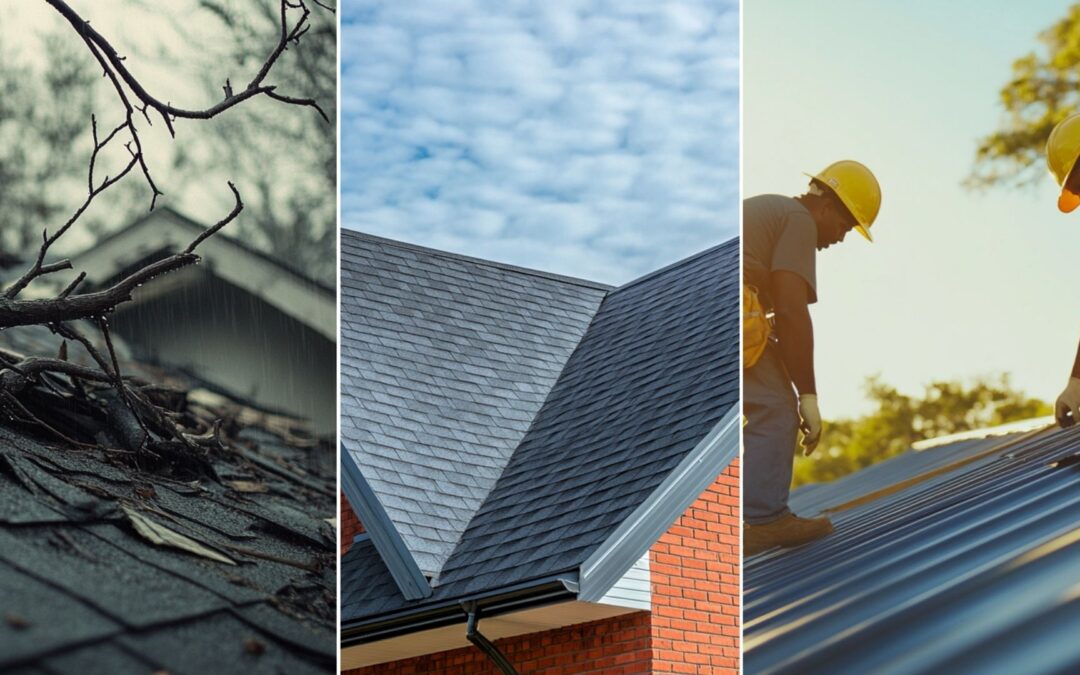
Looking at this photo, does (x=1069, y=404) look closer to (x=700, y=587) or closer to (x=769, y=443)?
(x=769, y=443)

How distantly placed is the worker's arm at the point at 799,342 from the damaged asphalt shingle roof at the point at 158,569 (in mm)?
2078

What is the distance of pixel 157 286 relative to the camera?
5875mm

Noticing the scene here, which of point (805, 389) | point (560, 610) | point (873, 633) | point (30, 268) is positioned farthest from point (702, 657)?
point (30, 268)

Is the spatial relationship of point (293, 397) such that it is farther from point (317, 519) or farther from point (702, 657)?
point (702, 657)

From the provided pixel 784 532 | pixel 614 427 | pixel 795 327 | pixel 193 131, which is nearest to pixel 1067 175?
pixel 795 327

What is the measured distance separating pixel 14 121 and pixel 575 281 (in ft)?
40.6

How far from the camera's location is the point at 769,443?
6570 mm

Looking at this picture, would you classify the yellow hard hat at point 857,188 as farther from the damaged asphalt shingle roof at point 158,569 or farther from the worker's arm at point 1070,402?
the damaged asphalt shingle roof at point 158,569

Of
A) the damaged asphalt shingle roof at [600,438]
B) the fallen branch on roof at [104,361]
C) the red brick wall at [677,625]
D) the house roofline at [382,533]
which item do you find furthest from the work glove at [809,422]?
the house roofline at [382,533]

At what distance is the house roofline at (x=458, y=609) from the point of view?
10.6m

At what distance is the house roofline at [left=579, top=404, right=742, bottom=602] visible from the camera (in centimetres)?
1070

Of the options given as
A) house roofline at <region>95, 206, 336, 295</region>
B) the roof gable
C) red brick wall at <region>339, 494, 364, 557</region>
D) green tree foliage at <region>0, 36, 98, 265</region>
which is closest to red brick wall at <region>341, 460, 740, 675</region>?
the roof gable

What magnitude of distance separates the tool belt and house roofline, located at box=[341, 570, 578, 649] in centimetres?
409

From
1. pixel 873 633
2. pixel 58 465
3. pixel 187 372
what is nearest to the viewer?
pixel 873 633
